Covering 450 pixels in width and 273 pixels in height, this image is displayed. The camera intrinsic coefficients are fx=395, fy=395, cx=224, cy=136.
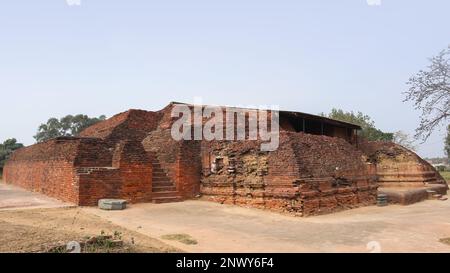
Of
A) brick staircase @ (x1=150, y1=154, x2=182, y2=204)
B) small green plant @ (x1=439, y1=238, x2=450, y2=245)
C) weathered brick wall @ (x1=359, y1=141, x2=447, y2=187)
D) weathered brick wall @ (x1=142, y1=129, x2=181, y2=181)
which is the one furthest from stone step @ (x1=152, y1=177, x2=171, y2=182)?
weathered brick wall @ (x1=359, y1=141, x2=447, y2=187)

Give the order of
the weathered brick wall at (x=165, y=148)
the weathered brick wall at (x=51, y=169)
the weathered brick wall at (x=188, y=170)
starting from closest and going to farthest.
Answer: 1. the weathered brick wall at (x=51, y=169)
2. the weathered brick wall at (x=188, y=170)
3. the weathered brick wall at (x=165, y=148)

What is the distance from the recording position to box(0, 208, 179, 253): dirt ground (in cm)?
584

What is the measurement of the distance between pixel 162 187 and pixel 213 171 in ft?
5.78

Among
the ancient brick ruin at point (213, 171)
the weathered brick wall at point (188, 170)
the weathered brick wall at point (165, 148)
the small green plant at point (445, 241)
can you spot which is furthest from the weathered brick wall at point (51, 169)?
the small green plant at point (445, 241)

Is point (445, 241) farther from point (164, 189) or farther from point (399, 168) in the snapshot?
point (399, 168)

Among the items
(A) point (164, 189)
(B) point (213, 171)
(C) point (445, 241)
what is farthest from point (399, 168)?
(C) point (445, 241)

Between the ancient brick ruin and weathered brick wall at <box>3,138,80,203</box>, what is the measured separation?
33mm

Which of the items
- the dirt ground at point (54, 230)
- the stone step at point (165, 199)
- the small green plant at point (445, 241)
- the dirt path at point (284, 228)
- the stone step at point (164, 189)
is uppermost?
the stone step at point (164, 189)

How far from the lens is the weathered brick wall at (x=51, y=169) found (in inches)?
475

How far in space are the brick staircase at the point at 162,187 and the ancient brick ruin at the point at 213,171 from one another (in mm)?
33

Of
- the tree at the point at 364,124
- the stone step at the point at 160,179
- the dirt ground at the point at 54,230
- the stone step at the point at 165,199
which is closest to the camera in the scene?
the dirt ground at the point at 54,230

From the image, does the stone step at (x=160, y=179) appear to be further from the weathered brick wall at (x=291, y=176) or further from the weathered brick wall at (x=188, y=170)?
the weathered brick wall at (x=291, y=176)

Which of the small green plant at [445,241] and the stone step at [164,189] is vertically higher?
the stone step at [164,189]

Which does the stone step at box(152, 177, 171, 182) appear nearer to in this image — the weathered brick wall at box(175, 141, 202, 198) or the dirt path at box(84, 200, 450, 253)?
the weathered brick wall at box(175, 141, 202, 198)
